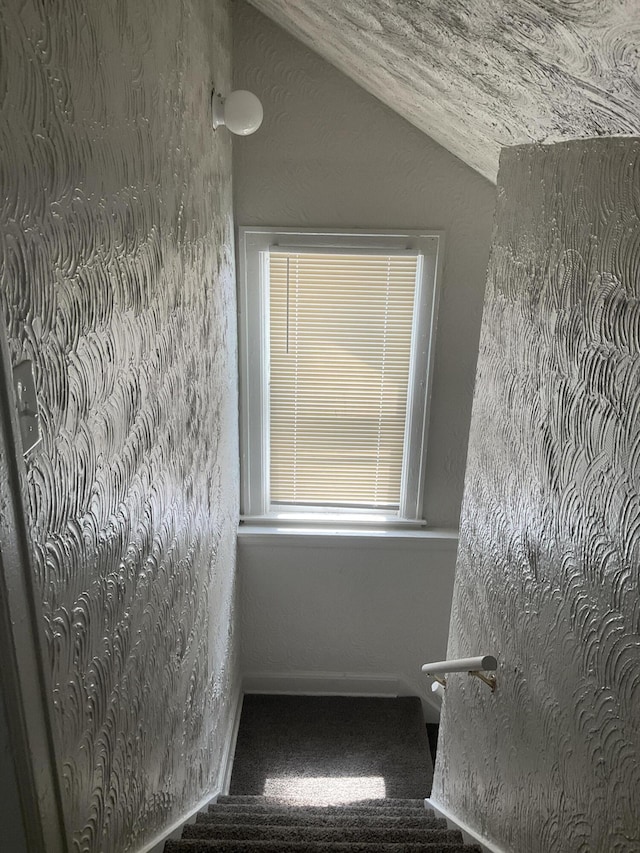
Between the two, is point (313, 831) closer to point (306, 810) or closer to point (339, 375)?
point (306, 810)

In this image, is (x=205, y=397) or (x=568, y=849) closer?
(x=568, y=849)

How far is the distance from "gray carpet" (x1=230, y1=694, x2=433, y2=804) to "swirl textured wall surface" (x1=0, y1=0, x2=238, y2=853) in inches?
41.6

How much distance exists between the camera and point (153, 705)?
1.56 meters

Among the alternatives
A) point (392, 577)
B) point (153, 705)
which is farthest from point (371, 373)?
point (153, 705)

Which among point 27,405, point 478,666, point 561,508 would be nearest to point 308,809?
point 478,666

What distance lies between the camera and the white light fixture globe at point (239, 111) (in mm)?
2068

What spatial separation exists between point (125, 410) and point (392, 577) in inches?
95.2

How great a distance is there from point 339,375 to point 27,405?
2449 mm

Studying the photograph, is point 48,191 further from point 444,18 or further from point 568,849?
point 568,849

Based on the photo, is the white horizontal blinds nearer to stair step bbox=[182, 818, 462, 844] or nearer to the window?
the window

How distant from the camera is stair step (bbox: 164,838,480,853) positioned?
1.70 meters

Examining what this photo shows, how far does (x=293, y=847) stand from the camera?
178 cm

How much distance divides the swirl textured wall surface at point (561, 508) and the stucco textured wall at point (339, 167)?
117 centimetres

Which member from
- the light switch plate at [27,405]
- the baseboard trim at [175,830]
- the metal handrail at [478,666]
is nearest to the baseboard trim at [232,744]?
the baseboard trim at [175,830]
